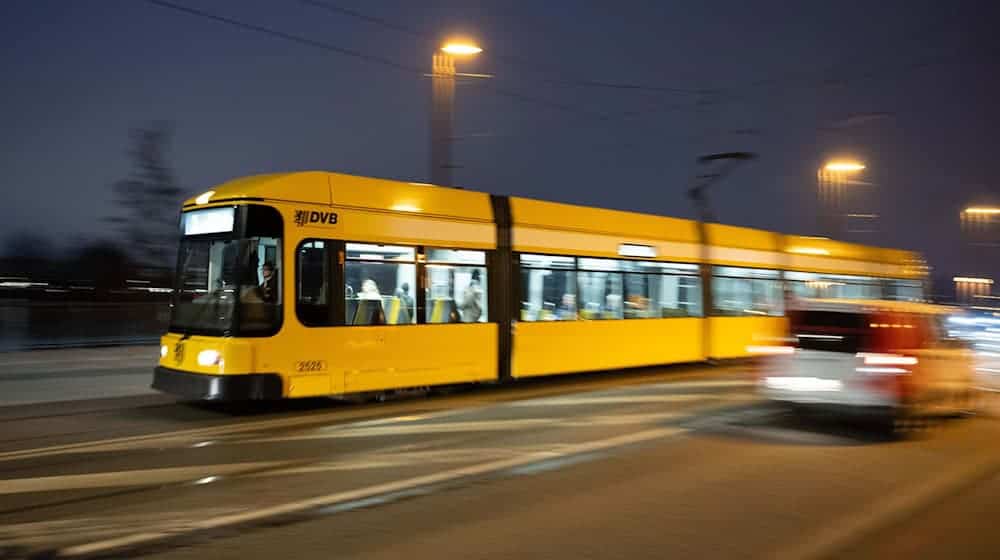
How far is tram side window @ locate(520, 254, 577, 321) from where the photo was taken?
14750mm

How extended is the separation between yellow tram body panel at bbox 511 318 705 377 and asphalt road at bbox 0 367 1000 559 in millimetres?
2358

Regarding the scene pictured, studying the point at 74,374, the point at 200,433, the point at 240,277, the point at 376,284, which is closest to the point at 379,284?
the point at 376,284

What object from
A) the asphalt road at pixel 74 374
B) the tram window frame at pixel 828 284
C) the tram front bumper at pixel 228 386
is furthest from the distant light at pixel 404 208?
the tram window frame at pixel 828 284

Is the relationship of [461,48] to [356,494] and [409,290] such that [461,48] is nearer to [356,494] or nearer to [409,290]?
[409,290]

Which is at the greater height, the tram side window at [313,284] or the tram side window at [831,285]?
the tram side window at [831,285]

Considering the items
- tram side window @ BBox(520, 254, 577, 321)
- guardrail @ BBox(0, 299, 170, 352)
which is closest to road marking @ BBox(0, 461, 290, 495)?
tram side window @ BBox(520, 254, 577, 321)

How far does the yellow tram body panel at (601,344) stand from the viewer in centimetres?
1477

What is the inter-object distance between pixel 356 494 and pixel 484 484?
116cm

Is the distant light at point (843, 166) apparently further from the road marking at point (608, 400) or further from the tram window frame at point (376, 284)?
the tram window frame at point (376, 284)

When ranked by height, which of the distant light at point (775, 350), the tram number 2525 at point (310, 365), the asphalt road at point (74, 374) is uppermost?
the distant light at point (775, 350)

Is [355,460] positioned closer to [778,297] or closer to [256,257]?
[256,257]

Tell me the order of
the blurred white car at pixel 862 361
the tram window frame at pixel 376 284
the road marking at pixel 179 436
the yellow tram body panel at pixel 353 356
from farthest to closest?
the tram window frame at pixel 376 284 < the yellow tram body panel at pixel 353 356 < the blurred white car at pixel 862 361 < the road marking at pixel 179 436

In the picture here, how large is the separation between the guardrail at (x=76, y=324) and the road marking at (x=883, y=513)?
21320 millimetres

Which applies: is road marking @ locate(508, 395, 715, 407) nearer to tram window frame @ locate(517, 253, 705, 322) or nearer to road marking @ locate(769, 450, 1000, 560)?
tram window frame @ locate(517, 253, 705, 322)
